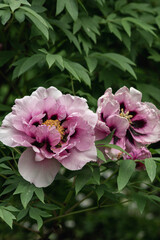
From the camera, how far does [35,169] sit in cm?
132

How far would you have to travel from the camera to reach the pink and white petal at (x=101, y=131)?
1370mm

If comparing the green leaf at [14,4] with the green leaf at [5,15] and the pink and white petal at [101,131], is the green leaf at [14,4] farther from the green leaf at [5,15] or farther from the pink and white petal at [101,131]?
the pink and white petal at [101,131]

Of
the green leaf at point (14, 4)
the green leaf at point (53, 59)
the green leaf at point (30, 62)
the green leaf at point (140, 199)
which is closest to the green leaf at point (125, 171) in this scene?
the green leaf at point (140, 199)

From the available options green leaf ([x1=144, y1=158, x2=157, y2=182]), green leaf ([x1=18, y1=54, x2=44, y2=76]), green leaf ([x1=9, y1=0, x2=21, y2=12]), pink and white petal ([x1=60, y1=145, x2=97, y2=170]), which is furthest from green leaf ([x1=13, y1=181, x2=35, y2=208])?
green leaf ([x1=9, y1=0, x2=21, y2=12])

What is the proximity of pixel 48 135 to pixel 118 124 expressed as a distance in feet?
0.80

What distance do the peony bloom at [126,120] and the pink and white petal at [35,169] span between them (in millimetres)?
192

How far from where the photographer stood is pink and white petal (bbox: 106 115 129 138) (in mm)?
1377

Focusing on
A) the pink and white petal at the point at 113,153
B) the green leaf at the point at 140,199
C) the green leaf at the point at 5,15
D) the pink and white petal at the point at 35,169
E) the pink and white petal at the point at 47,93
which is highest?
the green leaf at the point at 5,15

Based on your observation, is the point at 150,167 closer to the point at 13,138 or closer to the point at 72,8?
the point at 13,138

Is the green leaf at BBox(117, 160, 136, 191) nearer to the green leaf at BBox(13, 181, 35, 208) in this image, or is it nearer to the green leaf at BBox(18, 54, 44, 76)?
→ the green leaf at BBox(13, 181, 35, 208)

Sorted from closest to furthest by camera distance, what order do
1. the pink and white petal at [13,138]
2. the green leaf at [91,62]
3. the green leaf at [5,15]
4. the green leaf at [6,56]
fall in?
the pink and white petal at [13,138]
the green leaf at [5,15]
the green leaf at [91,62]
the green leaf at [6,56]

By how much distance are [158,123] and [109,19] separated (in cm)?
68

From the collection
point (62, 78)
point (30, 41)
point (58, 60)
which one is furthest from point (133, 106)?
point (30, 41)

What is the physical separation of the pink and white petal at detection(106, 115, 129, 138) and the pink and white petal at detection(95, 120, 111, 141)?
2 cm
